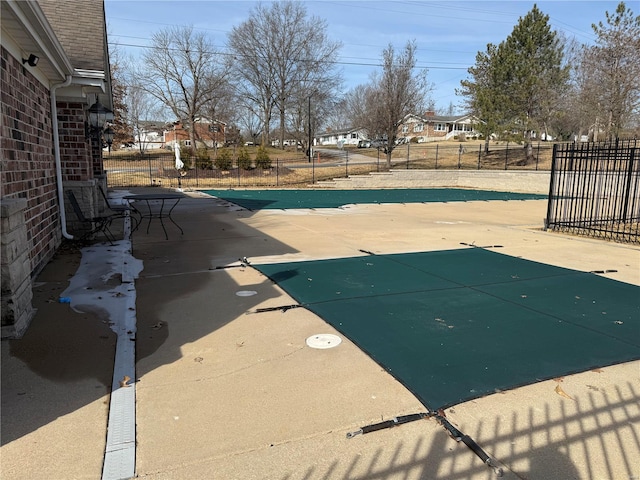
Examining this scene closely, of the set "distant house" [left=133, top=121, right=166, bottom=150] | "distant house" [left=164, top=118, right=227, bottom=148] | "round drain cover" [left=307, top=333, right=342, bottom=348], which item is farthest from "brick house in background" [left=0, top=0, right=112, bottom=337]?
"distant house" [left=133, top=121, right=166, bottom=150]

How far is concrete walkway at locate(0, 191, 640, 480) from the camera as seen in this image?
7.62 feet

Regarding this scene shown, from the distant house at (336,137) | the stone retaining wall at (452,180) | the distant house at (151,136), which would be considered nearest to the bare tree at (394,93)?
the stone retaining wall at (452,180)

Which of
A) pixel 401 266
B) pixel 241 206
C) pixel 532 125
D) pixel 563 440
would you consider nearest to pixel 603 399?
pixel 563 440

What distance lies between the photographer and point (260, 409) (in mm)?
2848

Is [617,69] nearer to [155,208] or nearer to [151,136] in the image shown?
[155,208]

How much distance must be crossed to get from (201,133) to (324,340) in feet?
207

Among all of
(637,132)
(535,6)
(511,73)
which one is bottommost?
(637,132)

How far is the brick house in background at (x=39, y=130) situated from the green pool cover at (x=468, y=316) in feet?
9.01

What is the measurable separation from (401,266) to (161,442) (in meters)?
4.81

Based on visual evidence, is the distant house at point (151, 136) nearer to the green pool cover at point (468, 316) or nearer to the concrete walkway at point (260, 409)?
the green pool cover at point (468, 316)

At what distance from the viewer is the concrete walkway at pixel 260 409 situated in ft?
7.62

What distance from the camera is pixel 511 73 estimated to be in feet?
87.5

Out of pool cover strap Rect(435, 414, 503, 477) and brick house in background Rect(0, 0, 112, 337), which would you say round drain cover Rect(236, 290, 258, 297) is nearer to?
brick house in background Rect(0, 0, 112, 337)

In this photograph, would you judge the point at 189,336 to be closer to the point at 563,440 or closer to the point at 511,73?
the point at 563,440
